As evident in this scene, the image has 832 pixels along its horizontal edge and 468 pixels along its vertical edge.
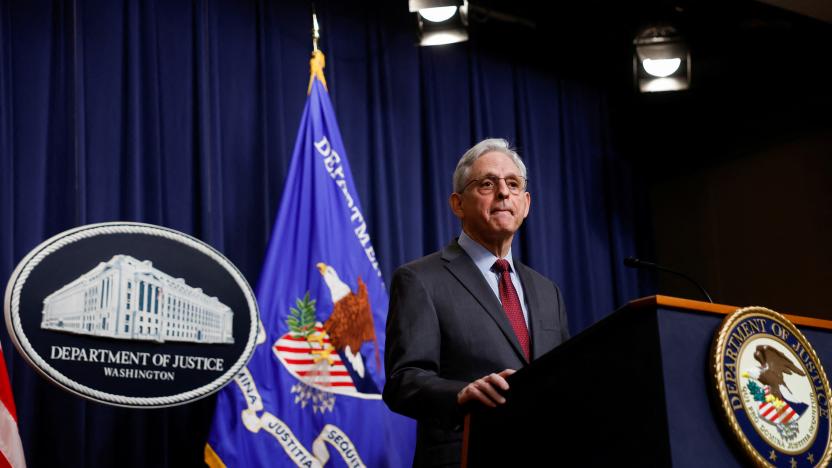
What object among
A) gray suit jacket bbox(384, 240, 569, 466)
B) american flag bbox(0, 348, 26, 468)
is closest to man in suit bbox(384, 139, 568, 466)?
gray suit jacket bbox(384, 240, 569, 466)

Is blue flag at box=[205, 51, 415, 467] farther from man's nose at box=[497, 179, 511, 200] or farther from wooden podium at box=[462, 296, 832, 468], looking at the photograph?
wooden podium at box=[462, 296, 832, 468]

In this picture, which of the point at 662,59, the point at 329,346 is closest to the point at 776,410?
the point at 329,346

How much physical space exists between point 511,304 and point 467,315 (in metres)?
0.18

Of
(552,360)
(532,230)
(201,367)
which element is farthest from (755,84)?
(552,360)

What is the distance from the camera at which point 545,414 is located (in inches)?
66.4

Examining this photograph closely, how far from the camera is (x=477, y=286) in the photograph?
2.35m

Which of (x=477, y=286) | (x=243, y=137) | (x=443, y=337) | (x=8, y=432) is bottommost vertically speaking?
(x=8, y=432)

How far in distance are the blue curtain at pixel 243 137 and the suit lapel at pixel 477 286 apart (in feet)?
6.39

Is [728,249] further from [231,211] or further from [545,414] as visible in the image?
[545,414]

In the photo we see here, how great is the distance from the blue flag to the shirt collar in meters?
1.42

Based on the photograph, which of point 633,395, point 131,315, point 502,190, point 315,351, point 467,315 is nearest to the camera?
point 633,395

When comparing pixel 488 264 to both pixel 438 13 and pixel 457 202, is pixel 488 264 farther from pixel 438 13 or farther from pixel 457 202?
pixel 438 13

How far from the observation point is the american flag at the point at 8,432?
289cm

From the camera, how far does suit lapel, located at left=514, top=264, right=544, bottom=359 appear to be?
2.33 metres
